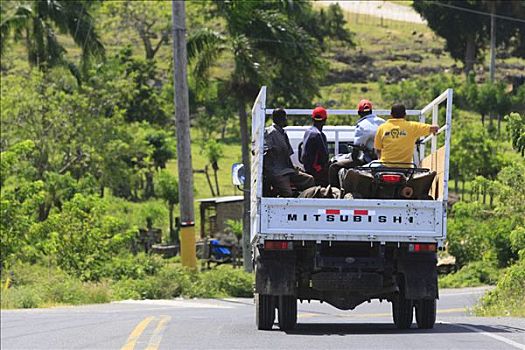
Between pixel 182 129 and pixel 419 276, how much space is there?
15.0 m

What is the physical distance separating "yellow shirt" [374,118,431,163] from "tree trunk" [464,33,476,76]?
6050cm

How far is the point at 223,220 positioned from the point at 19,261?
16430 mm

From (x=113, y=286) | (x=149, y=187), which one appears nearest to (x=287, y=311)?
(x=113, y=286)

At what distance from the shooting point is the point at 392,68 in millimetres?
82062

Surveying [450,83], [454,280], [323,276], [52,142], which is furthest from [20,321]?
[450,83]

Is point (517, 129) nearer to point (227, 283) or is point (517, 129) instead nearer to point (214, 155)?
point (227, 283)

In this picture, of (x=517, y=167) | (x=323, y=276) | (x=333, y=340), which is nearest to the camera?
(x=333, y=340)

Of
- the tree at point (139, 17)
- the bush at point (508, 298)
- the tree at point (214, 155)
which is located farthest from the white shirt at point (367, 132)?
the tree at point (139, 17)

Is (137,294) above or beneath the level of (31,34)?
beneath

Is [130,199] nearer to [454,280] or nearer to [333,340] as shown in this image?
[454,280]

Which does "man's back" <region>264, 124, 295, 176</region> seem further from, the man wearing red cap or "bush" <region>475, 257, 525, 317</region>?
"bush" <region>475, 257, 525, 317</region>

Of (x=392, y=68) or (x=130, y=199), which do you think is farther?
(x=392, y=68)

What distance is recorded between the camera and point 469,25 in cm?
7062

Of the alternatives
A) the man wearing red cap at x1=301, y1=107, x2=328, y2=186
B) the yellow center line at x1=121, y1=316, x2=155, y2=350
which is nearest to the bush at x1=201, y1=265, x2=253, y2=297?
the yellow center line at x1=121, y1=316, x2=155, y2=350
